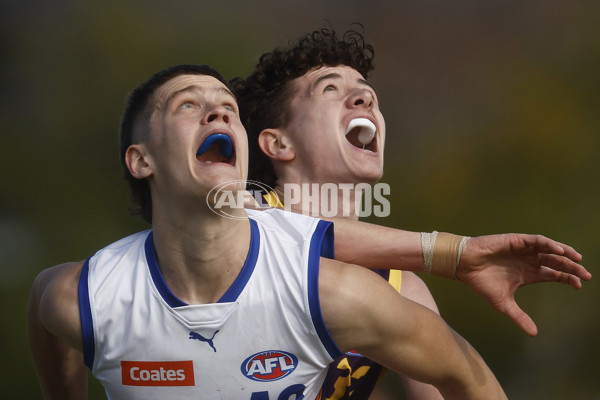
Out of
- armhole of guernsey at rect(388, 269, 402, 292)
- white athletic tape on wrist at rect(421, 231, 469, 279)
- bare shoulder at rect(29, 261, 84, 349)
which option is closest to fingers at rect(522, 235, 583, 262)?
white athletic tape on wrist at rect(421, 231, 469, 279)

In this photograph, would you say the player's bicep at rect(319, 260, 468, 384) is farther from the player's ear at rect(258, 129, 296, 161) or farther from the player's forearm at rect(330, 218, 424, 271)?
the player's ear at rect(258, 129, 296, 161)

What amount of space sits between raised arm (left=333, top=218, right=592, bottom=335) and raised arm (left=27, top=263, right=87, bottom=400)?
0.85 meters

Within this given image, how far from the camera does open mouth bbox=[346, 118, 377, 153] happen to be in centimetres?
293

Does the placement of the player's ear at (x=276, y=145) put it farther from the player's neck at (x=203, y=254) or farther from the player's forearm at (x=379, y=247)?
the player's neck at (x=203, y=254)

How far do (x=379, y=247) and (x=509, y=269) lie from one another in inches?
16.3

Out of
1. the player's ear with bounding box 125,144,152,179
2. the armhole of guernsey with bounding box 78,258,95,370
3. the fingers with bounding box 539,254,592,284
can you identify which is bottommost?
the armhole of guernsey with bounding box 78,258,95,370

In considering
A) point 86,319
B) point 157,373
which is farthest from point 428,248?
point 86,319

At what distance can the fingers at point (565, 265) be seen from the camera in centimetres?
224

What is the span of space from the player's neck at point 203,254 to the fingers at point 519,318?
0.85m

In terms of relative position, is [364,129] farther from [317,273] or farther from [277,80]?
[317,273]

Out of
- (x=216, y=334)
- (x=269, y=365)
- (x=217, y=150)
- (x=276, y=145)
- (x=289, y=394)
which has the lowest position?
(x=289, y=394)

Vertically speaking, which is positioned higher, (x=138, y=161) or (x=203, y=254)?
(x=138, y=161)

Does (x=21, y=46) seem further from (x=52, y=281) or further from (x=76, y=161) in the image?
(x=52, y=281)

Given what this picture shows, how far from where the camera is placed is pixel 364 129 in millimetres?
3016
